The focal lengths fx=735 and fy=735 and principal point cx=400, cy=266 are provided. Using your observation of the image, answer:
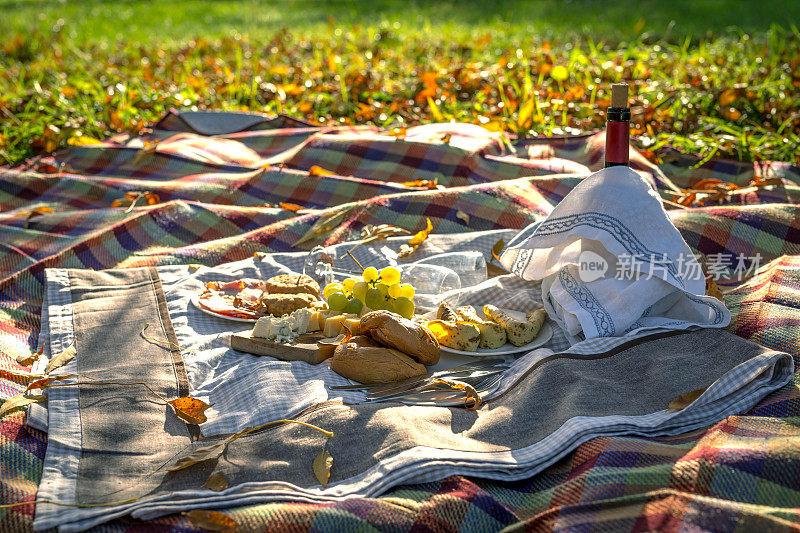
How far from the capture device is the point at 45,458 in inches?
70.5

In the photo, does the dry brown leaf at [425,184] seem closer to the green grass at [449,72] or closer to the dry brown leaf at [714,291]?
the green grass at [449,72]

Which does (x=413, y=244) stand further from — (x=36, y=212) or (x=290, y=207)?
(x=36, y=212)

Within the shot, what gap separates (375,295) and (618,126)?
905 millimetres

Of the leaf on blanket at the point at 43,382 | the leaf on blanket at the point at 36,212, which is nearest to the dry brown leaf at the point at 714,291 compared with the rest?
the leaf on blanket at the point at 43,382

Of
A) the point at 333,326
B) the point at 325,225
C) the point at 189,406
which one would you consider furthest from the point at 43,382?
the point at 325,225

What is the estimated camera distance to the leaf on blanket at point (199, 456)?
1.70 meters

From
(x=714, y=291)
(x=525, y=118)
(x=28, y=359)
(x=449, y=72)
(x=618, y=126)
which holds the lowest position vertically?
(x=28, y=359)

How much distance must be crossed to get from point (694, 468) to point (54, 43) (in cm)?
809

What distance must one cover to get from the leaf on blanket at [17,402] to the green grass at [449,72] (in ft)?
10.5

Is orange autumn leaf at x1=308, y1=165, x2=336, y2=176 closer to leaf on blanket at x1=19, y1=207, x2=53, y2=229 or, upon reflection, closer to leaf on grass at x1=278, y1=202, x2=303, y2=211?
leaf on grass at x1=278, y1=202, x2=303, y2=211

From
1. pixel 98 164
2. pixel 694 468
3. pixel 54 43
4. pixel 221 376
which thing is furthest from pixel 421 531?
pixel 54 43

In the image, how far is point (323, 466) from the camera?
173 cm

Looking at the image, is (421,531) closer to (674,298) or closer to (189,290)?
(674,298)

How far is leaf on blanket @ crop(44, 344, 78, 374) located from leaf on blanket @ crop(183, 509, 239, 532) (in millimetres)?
911
